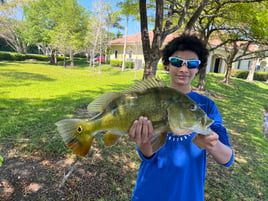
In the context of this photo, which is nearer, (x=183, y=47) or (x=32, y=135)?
(x=183, y=47)

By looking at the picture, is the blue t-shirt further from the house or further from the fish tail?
the house

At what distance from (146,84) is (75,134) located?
0.61 m

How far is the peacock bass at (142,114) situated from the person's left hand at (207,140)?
52 millimetres

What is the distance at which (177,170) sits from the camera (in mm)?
1562

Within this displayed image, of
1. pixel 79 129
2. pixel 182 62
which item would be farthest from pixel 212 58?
pixel 79 129

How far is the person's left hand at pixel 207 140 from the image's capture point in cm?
123

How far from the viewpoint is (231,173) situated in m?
4.18

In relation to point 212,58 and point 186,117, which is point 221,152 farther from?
point 212,58

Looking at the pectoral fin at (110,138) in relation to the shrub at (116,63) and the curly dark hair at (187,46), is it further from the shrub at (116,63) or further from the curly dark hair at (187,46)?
the shrub at (116,63)

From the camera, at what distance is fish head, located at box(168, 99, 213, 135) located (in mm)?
1254

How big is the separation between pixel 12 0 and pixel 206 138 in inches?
1496

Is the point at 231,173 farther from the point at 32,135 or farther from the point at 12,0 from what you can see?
the point at 12,0

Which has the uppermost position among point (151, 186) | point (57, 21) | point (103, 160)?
point (57, 21)

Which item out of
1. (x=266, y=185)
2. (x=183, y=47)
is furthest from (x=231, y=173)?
(x=183, y=47)
